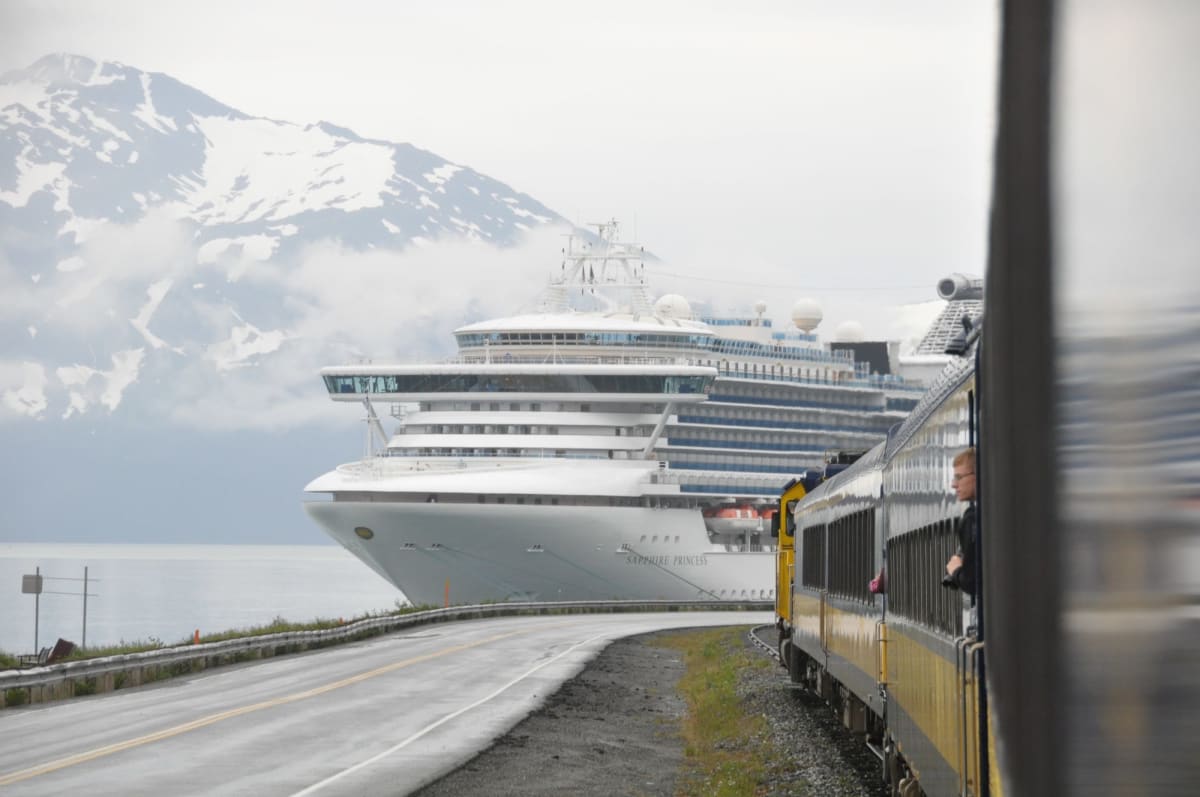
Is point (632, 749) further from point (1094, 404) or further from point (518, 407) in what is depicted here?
point (518, 407)

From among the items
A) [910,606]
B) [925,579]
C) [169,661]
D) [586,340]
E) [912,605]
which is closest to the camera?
[925,579]

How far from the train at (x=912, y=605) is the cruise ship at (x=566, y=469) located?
5273 centimetres

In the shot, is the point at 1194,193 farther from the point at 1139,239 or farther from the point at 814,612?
the point at 814,612

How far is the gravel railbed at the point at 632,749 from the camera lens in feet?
53.8

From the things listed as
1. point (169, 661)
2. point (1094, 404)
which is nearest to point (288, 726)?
point (169, 661)

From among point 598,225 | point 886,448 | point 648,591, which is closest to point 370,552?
point 648,591

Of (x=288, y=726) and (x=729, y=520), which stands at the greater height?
(x=729, y=520)

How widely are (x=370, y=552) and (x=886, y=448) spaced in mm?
64077

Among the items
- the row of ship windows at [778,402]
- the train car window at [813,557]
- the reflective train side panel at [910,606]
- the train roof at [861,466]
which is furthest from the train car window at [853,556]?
the row of ship windows at [778,402]

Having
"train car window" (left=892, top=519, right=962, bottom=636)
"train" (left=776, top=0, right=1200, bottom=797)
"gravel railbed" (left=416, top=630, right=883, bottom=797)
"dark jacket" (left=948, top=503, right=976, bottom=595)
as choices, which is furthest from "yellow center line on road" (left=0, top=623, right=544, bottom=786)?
"train" (left=776, top=0, right=1200, bottom=797)

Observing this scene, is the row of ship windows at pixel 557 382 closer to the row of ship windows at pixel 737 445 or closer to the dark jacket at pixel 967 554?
the row of ship windows at pixel 737 445

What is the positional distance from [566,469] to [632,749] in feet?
177

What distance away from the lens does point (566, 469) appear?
244 feet

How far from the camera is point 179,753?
18031 millimetres
